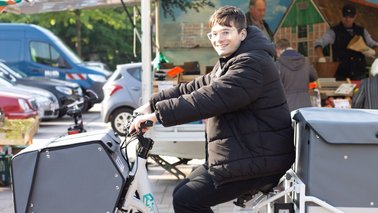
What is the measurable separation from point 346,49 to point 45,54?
11360mm

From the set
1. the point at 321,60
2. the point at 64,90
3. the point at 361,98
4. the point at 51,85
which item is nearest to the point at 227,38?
the point at 361,98

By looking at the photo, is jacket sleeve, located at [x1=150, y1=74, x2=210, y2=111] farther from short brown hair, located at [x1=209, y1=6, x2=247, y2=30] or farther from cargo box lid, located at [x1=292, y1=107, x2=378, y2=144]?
cargo box lid, located at [x1=292, y1=107, x2=378, y2=144]

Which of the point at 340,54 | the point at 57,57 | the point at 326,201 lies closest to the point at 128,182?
the point at 326,201

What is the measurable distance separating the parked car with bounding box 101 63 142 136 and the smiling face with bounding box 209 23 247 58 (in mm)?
9712

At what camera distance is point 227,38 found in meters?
3.84

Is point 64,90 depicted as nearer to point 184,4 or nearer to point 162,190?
point 184,4

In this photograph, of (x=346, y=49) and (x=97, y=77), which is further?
(x=97, y=77)

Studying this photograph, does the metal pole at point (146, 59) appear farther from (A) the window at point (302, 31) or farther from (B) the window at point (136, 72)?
(B) the window at point (136, 72)

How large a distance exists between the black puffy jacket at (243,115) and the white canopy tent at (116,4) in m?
4.01

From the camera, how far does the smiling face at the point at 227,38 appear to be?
3.83 metres

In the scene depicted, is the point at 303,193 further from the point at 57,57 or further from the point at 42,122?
the point at 57,57

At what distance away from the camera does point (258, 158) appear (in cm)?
376

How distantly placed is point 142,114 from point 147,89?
12.5ft

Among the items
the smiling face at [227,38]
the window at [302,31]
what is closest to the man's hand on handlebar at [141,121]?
the smiling face at [227,38]
